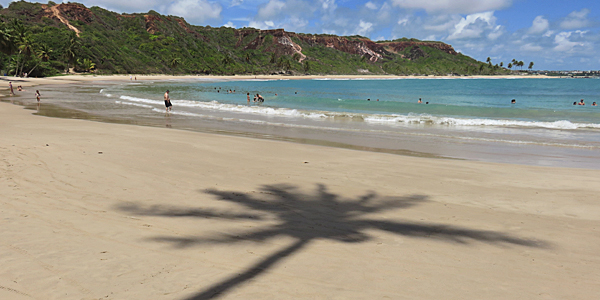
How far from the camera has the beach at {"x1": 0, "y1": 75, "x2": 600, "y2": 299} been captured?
3463mm

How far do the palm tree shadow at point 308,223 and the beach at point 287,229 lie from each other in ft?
0.10

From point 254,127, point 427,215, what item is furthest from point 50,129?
point 427,215

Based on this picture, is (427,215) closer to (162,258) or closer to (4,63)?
(162,258)

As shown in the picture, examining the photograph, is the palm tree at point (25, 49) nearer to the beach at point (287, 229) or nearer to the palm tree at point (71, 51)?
the palm tree at point (71, 51)

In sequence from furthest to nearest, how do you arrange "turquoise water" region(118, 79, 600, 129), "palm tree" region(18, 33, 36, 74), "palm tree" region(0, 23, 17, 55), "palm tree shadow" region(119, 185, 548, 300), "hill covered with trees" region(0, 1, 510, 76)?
"hill covered with trees" region(0, 1, 510, 76) < "palm tree" region(18, 33, 36, 74) < "palm tree" region(0, 23, 17, 55) < "turquoise water" region(118, 79, 600, 129) < "palm tree shadow" region(119, 185, 548, 300)

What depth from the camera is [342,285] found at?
348cm

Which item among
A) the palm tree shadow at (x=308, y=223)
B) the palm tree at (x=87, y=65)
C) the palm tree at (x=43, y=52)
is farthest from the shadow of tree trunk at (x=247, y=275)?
the palm tree at (x=87, y=65)

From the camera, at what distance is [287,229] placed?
5.00 meters

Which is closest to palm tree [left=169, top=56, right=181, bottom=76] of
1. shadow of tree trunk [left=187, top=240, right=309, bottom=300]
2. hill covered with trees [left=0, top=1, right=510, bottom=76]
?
hill covered with trees [left=0, top=1, right=510, bottom=76]

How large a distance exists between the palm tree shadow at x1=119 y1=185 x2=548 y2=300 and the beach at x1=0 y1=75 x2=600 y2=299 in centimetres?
3

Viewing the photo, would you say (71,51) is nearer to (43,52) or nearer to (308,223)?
(43,52)

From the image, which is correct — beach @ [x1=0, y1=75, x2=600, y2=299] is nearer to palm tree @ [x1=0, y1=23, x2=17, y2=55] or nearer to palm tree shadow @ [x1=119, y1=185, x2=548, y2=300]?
palm tree shadow @ [x1=119, y1=185, x2=548, y2=300]

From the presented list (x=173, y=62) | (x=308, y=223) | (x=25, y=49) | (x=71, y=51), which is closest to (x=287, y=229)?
(x=308, y=223)

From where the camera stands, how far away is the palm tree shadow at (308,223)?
434 centimetres
